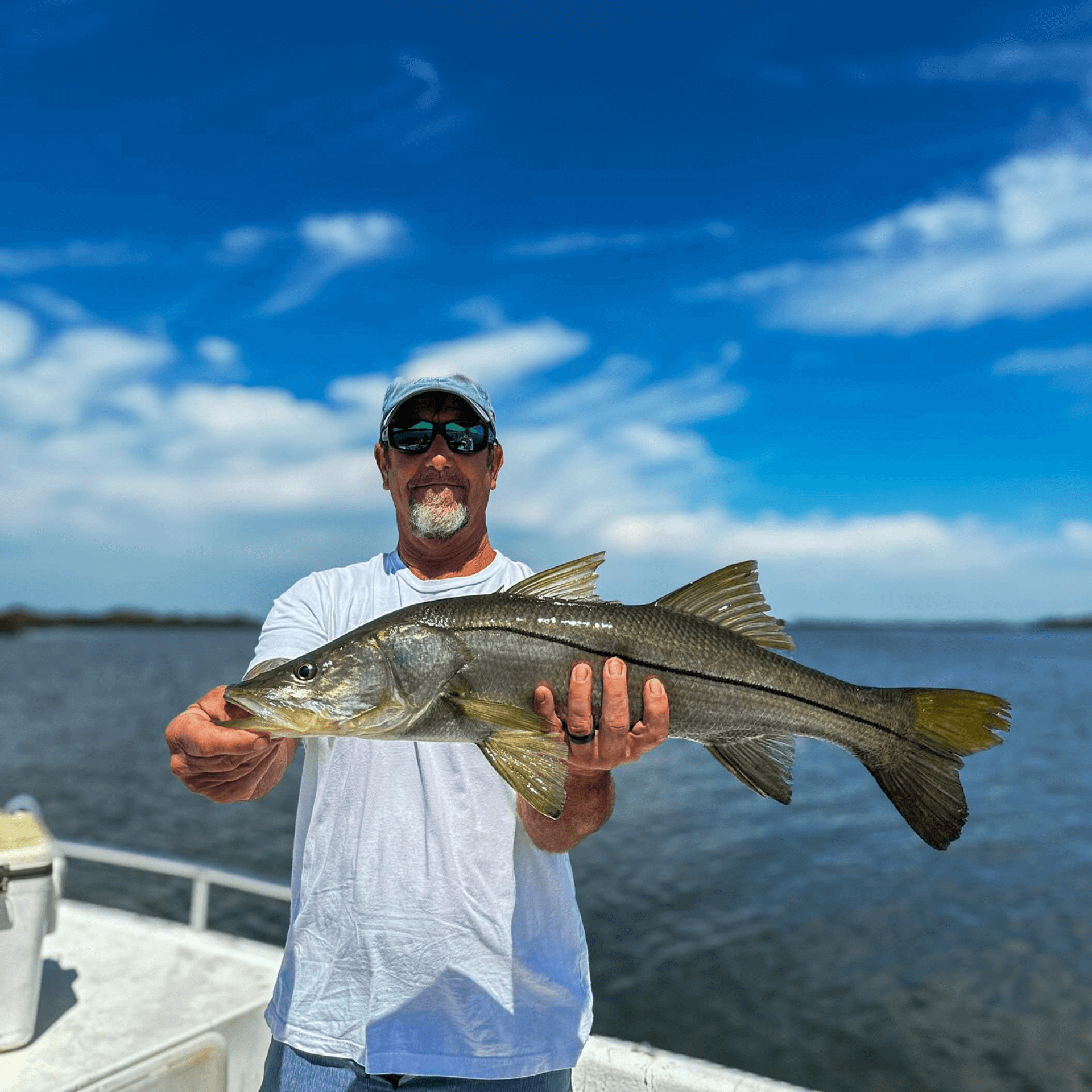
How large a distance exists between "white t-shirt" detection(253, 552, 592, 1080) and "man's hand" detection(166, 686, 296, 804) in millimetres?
289

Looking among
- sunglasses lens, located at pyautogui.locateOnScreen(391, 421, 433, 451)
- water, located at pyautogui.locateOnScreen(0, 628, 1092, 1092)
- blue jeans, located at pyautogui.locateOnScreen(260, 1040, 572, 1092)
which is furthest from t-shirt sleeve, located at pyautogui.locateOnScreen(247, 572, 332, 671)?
water, located at pyautogui.locateOnScreen(0, 628, 1092, 1092)

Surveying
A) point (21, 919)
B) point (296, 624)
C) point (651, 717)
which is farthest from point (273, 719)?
point (21, 919)

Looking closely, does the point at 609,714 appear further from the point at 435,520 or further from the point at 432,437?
the point at 432,437

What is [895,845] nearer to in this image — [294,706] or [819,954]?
[819,954]

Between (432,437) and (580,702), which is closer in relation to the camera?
(580,702)

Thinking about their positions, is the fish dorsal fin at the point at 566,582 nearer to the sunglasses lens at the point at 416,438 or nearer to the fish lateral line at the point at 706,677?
the fish lateral line at the point at 706,677

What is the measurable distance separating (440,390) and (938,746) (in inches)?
91.1

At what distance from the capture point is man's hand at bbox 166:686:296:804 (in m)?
2.78

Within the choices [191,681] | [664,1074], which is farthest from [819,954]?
[191,681]

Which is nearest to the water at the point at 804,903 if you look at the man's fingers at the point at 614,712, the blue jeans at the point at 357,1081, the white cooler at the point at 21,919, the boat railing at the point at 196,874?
the boat railing at the point at 196,874

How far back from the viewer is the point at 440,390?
3.68 m

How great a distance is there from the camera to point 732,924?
14812 mm

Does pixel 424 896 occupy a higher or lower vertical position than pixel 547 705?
lower

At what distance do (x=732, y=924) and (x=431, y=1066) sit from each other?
13107mm
